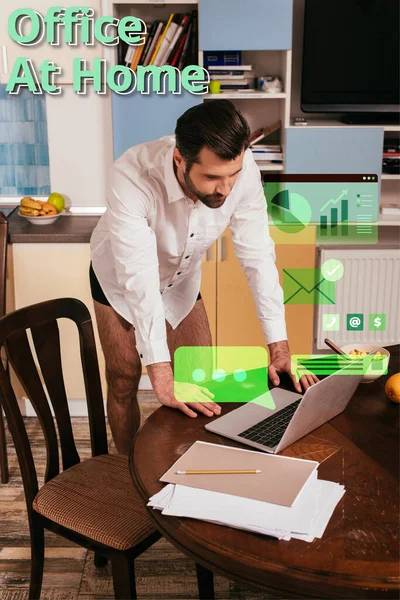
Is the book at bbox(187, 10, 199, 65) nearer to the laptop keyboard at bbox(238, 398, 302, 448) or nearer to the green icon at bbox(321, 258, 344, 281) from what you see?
the green icon at bbox(321, 258, 344, 281)

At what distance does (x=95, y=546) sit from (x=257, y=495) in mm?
531

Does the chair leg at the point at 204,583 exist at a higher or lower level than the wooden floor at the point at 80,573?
higher

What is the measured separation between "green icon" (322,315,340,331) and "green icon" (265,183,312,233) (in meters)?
0.47

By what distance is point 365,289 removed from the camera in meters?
3.50

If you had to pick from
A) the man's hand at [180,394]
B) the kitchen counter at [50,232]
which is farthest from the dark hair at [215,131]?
the kitchen counter at [50,232]

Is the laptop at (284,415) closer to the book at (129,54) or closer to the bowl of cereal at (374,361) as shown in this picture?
the bowl of cereal at (374,361)

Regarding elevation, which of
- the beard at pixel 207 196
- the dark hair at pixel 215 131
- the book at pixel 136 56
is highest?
the book at pixel 136 56

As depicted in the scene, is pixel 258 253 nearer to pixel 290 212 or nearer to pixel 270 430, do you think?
pixel 270 430

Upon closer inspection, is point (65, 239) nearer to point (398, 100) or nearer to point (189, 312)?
point (189, 312)

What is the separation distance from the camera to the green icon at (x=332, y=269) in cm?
343

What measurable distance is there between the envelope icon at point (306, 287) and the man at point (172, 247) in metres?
1.09

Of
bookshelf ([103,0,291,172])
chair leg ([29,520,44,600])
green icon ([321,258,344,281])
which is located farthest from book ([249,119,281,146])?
chair leg ([29,520,44,600])

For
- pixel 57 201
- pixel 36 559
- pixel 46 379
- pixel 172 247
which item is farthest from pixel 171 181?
pixel 57 201

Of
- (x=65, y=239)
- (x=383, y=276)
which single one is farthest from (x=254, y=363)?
(x=65, y=239)
